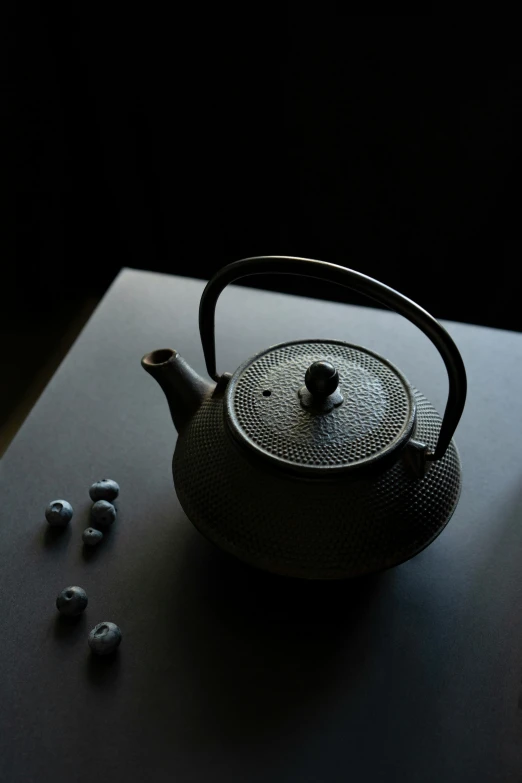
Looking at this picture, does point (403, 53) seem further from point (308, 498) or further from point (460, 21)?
point (308, 498)

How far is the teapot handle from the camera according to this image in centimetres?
65

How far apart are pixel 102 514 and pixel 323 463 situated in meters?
0.37

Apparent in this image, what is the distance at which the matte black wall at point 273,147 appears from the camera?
5.38ft

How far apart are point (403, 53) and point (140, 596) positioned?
140 centimetres

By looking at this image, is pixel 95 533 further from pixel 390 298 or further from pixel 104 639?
pixel 390 298

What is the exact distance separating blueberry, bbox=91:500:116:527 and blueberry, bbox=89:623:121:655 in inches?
6.5

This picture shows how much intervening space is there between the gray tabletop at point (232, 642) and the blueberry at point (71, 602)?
2cm

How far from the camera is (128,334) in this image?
125cm

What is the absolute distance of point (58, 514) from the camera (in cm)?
90

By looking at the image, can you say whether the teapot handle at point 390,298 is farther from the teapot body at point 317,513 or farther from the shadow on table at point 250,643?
the shadow on table at point 250,643

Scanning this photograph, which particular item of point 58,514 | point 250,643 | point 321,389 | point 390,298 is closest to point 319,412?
point 321,389

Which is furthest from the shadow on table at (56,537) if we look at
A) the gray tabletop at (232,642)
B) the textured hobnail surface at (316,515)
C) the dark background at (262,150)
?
the dark background at (262,150)

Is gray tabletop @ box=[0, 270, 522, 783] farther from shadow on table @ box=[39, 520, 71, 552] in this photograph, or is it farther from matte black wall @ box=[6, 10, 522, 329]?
matte black wall @ box=[6, 10, 522, 329]

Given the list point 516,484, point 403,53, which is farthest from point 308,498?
point 403,53
